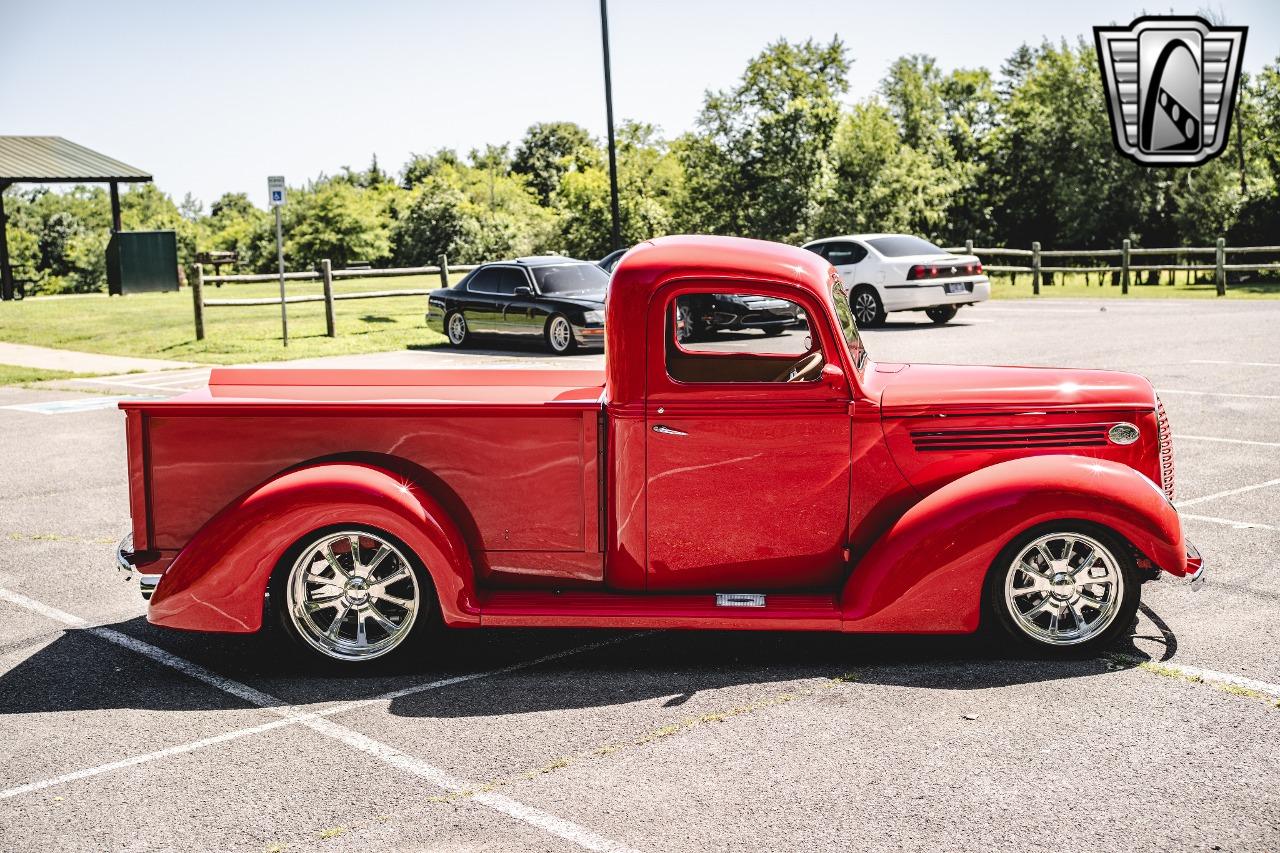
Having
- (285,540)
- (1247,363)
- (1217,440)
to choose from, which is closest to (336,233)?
(1247,363)

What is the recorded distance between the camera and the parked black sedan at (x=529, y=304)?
59.7 ft

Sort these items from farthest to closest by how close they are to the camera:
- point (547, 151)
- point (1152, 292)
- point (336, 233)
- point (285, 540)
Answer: point (547, 151)
point (336, 233)
point (1152, 292)
point (285, 540)

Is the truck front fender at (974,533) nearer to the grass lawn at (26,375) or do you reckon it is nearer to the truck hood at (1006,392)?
the truck hood at (1006,392)

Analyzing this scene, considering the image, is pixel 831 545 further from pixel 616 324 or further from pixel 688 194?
pixel 688 194

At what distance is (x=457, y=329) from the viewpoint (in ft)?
65.7

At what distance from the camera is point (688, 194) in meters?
37.5

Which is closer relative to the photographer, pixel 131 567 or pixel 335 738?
pixel 335 738

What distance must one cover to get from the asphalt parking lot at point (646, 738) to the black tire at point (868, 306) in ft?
48.3

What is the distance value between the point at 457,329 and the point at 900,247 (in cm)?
806

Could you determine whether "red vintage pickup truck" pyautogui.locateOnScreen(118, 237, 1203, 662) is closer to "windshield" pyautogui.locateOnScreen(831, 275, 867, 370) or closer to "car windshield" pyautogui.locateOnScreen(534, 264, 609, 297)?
"windshield" pyautogui.locateOnScreen(831, 275, 867, 370)

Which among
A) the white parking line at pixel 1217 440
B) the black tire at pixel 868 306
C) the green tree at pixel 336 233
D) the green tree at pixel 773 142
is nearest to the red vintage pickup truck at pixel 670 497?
the white parking line at pixel 1217 440

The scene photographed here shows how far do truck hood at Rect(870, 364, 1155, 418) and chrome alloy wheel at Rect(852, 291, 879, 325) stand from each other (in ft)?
52.0

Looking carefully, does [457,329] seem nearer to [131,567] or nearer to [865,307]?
[865,307]

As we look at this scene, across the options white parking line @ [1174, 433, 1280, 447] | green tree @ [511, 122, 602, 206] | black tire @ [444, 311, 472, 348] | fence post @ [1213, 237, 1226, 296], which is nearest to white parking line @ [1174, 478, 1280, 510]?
white parking line @ [1174, 433, 1280, 447]
